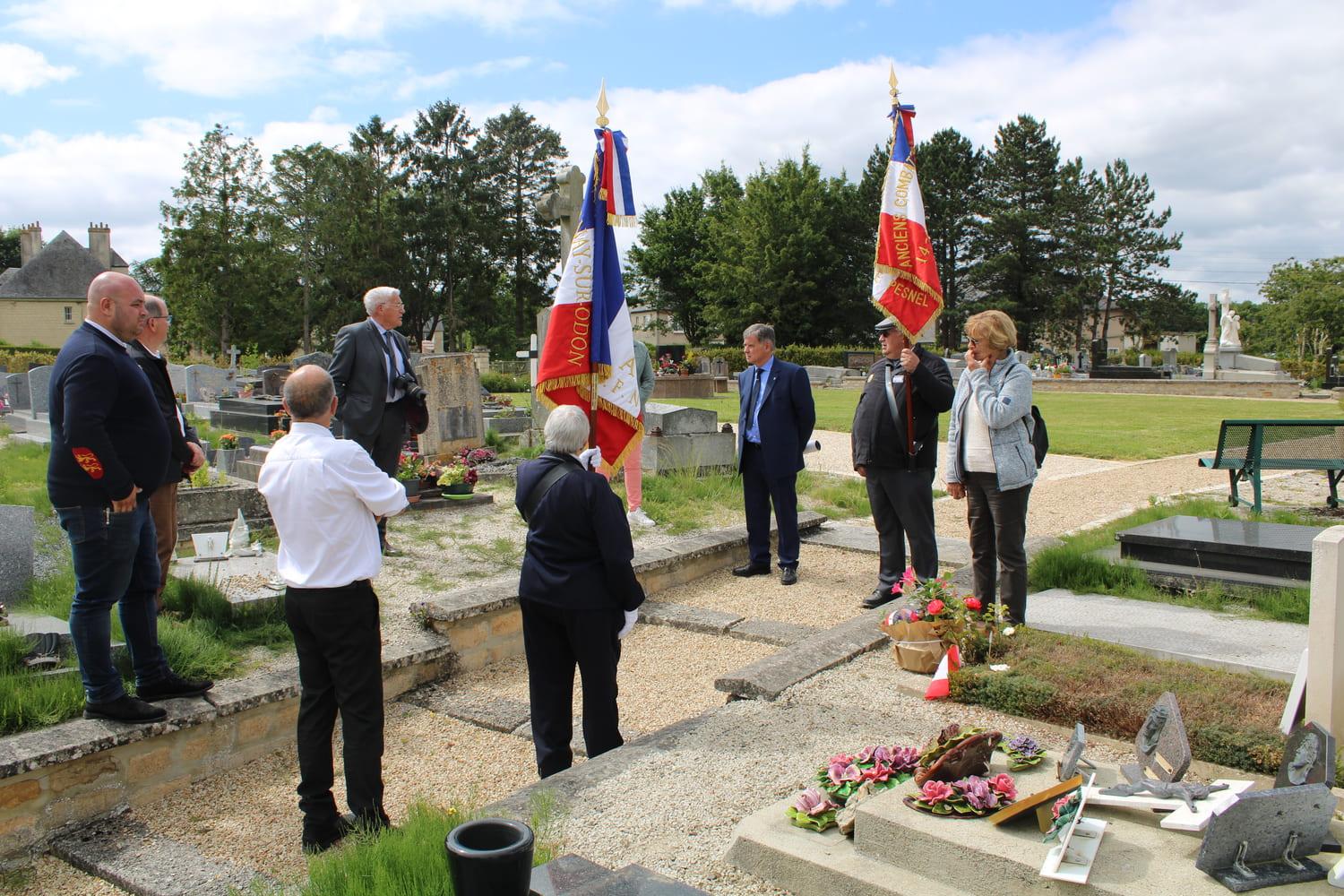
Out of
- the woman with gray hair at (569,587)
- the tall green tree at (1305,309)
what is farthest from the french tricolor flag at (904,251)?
the tall green tree at (1305,309)

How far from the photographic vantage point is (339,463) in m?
3.35

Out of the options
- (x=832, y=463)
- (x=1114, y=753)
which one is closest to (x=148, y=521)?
(x=1114, y=753)

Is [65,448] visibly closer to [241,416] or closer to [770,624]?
[770,624]

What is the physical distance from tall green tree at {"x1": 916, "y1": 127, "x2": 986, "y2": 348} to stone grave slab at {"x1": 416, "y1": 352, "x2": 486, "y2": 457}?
44.7 meters

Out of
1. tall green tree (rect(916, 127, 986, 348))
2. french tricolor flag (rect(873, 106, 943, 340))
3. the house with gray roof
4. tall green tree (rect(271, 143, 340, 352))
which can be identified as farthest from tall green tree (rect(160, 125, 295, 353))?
french tricolor flag (rect(873, 106, 943, 340))

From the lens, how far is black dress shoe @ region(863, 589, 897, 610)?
641 cm

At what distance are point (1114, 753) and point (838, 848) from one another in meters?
1.51

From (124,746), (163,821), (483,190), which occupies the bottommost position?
(163,821)

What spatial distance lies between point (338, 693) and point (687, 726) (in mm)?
1502

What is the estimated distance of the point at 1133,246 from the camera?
53.5m

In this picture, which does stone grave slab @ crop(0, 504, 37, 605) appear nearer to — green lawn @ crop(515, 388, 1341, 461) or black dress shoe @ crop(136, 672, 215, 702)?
black dress shoe @ crop(136, 672, 215, 702)

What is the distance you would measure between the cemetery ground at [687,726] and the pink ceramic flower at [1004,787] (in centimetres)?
79

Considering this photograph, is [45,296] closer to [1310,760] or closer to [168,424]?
[168,424]

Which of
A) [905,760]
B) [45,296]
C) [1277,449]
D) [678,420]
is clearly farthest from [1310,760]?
[45,296]
